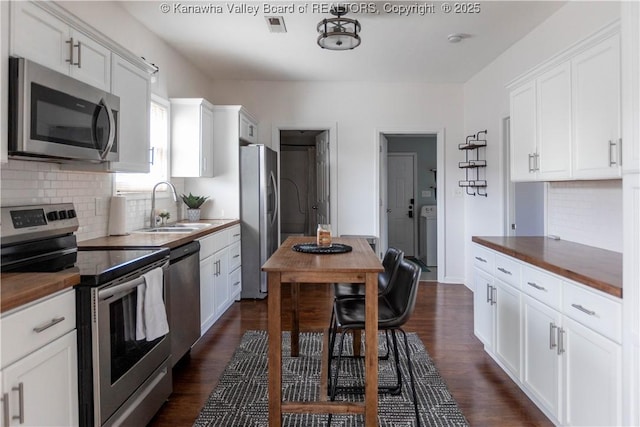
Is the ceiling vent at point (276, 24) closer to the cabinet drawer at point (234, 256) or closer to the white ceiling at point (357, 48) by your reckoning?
the white ceiling at point (357, 48)

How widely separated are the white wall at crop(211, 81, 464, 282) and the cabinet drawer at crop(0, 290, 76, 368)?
13.8 ft

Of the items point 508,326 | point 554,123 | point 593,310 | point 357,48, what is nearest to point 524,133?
point 554,123

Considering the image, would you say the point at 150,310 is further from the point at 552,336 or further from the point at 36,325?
the point at 552,336

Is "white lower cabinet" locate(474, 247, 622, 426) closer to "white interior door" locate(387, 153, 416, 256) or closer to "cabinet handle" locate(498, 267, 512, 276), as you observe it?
"cabinet handle" locate(498, 267, 512, 276)

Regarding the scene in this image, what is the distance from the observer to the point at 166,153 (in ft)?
13.4

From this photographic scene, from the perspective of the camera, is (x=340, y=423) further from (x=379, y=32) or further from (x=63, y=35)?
(x=379, y=32)

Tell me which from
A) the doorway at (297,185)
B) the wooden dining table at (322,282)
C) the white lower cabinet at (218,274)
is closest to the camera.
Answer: the wooden dining table at (322,282)

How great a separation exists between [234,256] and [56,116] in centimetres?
269

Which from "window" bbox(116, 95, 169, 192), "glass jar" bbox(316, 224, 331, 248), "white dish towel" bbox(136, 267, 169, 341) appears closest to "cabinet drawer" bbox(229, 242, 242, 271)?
"window" bbox(116, 95, 169, 192)

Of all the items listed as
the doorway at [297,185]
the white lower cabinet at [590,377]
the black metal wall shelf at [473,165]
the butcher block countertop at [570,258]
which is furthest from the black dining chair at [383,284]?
the doorway at [297,185]

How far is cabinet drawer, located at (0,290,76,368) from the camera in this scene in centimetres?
126

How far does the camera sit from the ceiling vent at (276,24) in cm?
338

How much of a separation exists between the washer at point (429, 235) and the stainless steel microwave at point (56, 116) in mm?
5517

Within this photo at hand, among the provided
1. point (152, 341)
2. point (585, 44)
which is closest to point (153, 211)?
point (152, 341)
